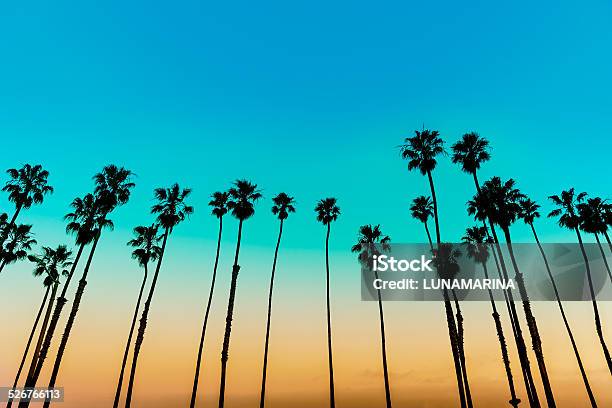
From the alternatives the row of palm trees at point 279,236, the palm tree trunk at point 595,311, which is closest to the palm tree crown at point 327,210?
the row of palm trees at point 279,236

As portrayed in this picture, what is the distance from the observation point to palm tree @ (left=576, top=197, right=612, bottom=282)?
4184 centimetres

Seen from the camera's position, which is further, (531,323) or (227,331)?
(227,331)

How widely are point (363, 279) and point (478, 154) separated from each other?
70.8ft

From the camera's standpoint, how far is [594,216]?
4216 centimetres

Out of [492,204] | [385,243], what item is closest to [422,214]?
[385,243]

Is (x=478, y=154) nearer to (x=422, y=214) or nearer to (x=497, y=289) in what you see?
(x=422, y=214)

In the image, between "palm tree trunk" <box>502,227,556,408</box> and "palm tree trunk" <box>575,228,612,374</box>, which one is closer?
"palm tree trunk" <box>502,227,556,408</box>

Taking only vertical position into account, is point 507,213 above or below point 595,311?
above

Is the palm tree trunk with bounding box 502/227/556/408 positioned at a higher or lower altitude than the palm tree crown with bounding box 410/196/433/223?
lower

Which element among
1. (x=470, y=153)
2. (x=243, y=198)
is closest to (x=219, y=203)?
(x=243, y=198)

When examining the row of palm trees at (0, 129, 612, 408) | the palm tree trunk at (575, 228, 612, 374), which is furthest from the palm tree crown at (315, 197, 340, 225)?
the palm tree trunk at (575, 228, 612, 374)

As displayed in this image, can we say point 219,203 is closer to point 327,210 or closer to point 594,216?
point 327,210

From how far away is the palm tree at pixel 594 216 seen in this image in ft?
137

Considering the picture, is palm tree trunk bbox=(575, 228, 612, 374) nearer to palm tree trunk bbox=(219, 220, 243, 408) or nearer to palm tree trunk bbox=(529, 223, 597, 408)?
palm tree trunk bbox=(529, 223, 597, 408)
